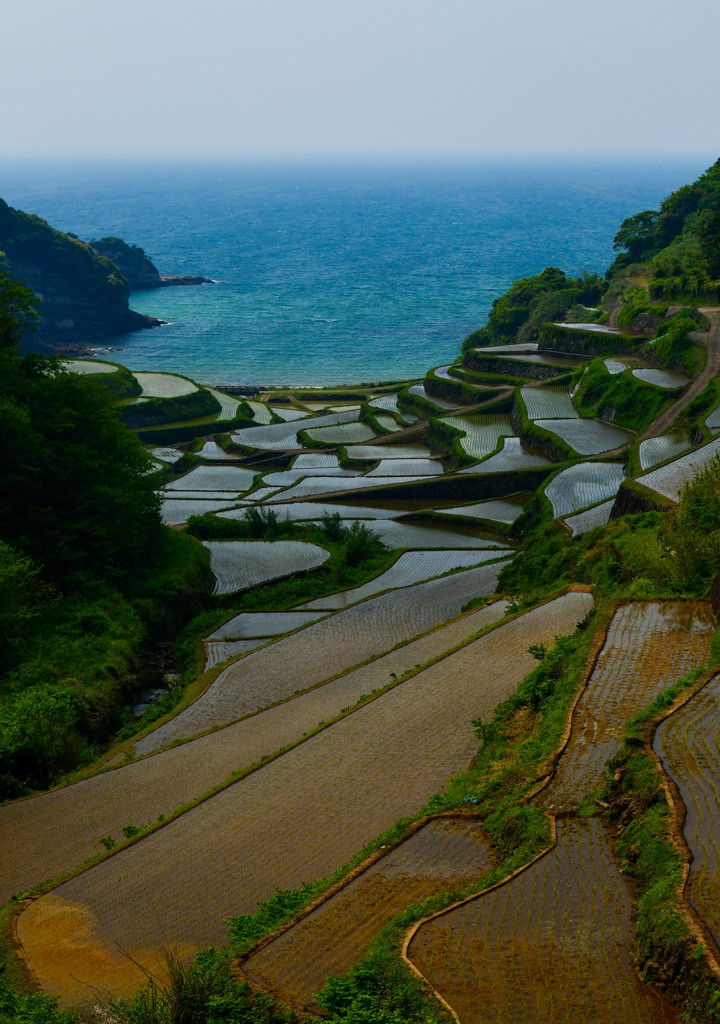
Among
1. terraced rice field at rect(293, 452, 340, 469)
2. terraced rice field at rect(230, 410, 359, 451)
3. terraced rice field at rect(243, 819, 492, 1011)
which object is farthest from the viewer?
terraced rice field at rect(230, 410, 359, 451)

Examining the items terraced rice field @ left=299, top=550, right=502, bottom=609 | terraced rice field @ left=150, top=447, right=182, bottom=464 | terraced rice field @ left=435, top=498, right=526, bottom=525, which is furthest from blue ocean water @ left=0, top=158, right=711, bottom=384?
terraced rice field @ left=299, top=550, right=502, bottom=609

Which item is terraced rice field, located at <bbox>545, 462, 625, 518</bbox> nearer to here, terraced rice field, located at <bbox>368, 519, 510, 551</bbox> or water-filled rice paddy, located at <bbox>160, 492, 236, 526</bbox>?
terraced rice field, located at <bbox>368, 519, 510, 551</bbox>

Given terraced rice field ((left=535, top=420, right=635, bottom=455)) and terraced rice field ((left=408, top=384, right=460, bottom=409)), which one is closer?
terraced rice field ((left=535, top=420, right=635, bottom=455))

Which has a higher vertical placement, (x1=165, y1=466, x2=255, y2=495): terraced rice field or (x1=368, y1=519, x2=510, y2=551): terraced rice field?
(x1=165, y1=466, x2=255, y2=495): terraced rice field

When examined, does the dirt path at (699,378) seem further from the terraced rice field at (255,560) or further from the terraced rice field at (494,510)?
the terraced rice field at (255,560)

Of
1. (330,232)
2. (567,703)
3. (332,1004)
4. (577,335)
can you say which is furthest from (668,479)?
(330,232)

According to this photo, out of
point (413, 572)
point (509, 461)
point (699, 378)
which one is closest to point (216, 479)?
point (509, 461)

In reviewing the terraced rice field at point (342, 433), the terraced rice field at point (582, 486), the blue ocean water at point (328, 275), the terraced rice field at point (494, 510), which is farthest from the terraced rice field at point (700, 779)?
the blue ocean water at point (328, 275)
